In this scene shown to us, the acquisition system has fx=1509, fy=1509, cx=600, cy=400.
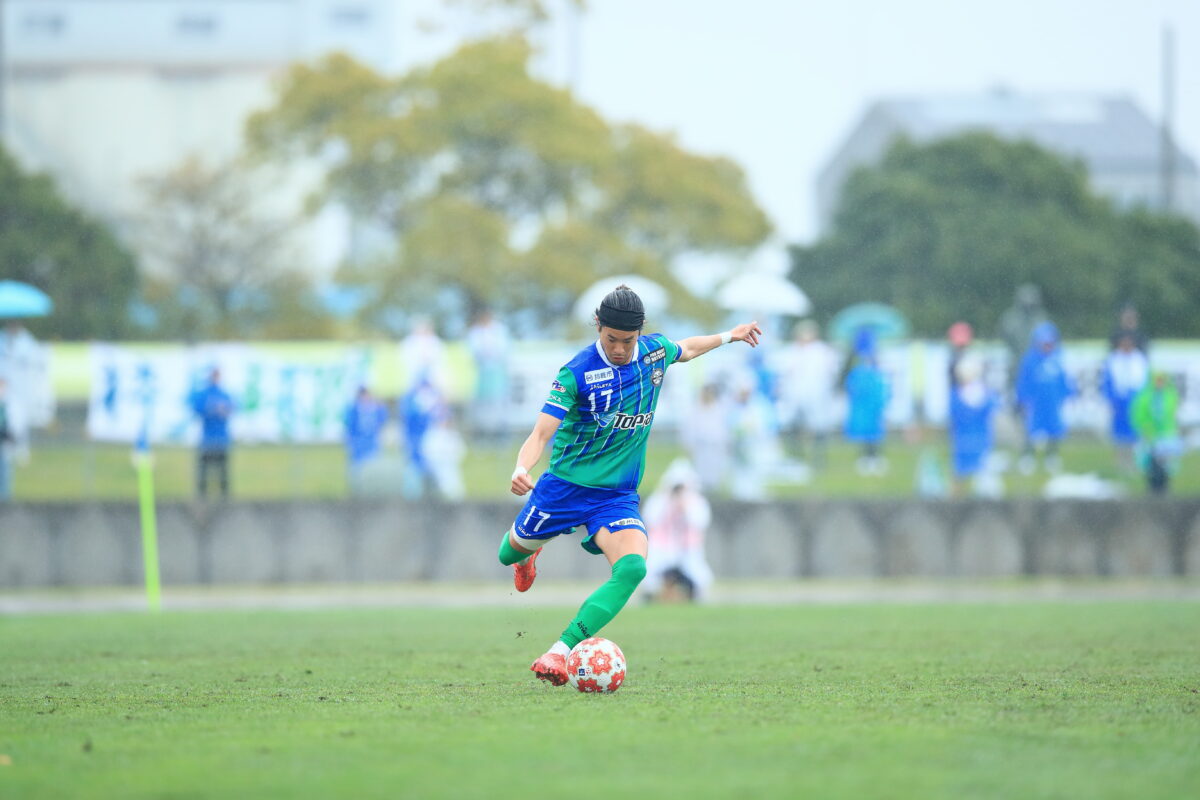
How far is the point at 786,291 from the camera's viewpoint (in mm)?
25828

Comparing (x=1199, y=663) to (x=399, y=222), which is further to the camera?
(x=399, y=222)

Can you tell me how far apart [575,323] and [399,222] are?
6.43 metres

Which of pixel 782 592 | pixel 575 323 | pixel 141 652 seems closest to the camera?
pixel 141 652

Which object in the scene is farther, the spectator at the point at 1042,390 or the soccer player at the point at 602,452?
the spectator at the point at 1042,390

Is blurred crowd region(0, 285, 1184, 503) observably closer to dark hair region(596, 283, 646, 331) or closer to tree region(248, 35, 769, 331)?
tree region(248, 35, 769, 331)

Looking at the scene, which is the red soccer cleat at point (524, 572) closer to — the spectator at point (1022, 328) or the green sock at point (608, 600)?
the green sock at point (608, 600)

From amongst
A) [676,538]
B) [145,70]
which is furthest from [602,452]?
[145,70]

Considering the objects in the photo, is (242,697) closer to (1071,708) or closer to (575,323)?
(1071,708)

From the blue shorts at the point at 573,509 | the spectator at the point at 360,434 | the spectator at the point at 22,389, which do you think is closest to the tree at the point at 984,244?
the spectator at the point at 360,434

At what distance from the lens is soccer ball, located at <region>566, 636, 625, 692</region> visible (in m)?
8.23

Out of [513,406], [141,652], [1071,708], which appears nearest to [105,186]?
[513,406]

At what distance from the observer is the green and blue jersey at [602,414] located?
877cm

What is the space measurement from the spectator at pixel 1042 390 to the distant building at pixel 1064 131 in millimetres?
60129

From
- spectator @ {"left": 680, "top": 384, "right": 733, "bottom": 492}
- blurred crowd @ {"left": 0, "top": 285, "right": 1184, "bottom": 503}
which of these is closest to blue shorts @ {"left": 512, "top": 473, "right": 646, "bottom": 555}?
blurred crowd @ {"left": 0, "top": 285, "right": 1184, "bottom": 503}
